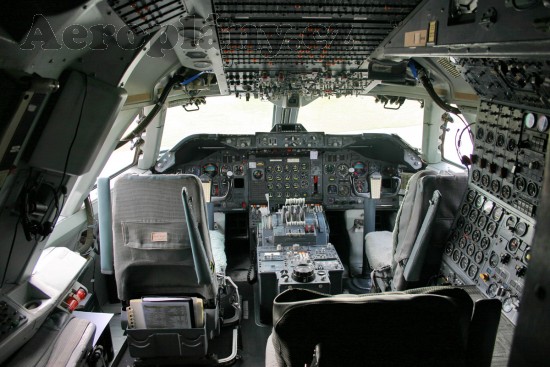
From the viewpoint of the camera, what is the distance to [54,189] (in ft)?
6.45

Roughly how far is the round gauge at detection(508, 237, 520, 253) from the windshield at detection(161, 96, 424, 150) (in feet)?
12.5

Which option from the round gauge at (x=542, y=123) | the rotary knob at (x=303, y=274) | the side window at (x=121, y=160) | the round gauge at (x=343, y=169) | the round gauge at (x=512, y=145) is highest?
the round gauge at (x=542, y=123)

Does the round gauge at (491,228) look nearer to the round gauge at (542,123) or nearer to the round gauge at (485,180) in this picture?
the round gauge at (485,180)

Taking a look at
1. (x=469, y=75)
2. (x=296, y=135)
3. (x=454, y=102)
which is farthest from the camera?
(x=296, y=135)

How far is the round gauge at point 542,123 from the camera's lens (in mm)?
1973

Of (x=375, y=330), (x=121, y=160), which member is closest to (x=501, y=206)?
(x=375, y=330)

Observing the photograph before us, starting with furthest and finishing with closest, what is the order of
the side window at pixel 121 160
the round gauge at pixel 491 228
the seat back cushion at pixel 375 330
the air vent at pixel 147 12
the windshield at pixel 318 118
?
the windshield at pixel 318 118 → the side window at pixel 121 160 → the round gauge at pixel 491 228 → the air vent at pixel 147 12 → the seat back cushion at pixel 375 330

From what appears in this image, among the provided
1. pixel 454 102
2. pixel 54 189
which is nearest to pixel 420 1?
pixel 54 189

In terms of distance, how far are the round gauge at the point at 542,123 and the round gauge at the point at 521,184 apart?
287mm

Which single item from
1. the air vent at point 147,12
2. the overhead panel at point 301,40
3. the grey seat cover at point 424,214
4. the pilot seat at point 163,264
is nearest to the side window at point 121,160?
the pilot seat at point 163,264

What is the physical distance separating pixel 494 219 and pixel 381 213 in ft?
8.72

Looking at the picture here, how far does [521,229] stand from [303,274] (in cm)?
158

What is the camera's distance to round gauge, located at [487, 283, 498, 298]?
231cm

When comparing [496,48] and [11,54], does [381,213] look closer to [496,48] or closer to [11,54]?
[496,48]
